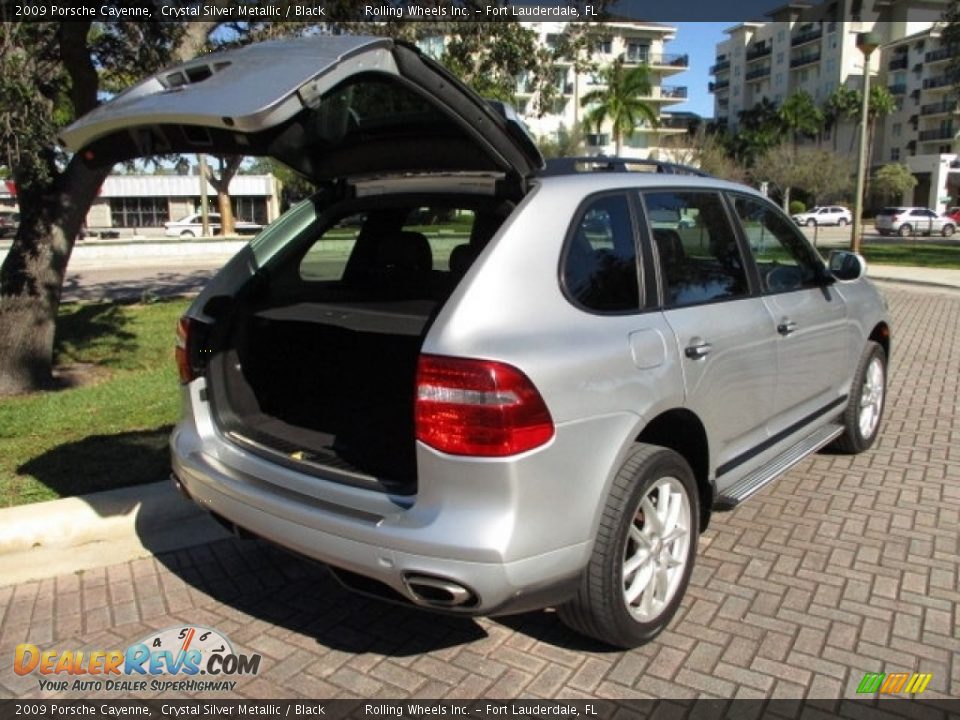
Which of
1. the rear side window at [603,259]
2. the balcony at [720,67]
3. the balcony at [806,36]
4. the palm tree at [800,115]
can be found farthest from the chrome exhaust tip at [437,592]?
the balcony at [720,67]

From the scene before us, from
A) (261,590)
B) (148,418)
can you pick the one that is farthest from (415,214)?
(148,418)

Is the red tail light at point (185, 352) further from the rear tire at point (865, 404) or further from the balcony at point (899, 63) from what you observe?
the balcony at point (899, 63)

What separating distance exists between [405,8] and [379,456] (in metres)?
6.25

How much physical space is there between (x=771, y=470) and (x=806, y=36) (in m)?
102

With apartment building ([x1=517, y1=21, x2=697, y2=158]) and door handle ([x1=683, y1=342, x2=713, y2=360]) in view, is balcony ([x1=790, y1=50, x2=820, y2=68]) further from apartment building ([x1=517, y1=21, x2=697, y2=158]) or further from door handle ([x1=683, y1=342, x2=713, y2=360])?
door handle ([x1=683, y1=342, x2=713, y2=360])

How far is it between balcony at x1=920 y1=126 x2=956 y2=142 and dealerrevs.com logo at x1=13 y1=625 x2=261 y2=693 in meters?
86.2

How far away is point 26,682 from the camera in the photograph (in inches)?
116

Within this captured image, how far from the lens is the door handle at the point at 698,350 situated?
10.2ft

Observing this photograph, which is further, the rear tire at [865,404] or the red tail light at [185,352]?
the rear tire at [865,404]

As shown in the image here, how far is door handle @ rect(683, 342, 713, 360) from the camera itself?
10.2 ft

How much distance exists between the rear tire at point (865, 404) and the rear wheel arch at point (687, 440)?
1919 mm

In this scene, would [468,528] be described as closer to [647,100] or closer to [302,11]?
[302,11]

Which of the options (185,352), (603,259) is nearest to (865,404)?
(603,259)

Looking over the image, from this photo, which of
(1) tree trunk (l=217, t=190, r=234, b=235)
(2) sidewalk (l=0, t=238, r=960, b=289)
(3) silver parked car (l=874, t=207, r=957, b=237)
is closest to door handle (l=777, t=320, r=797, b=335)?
(2) sidewalk (l=0, t=238, r=960, b=289)
